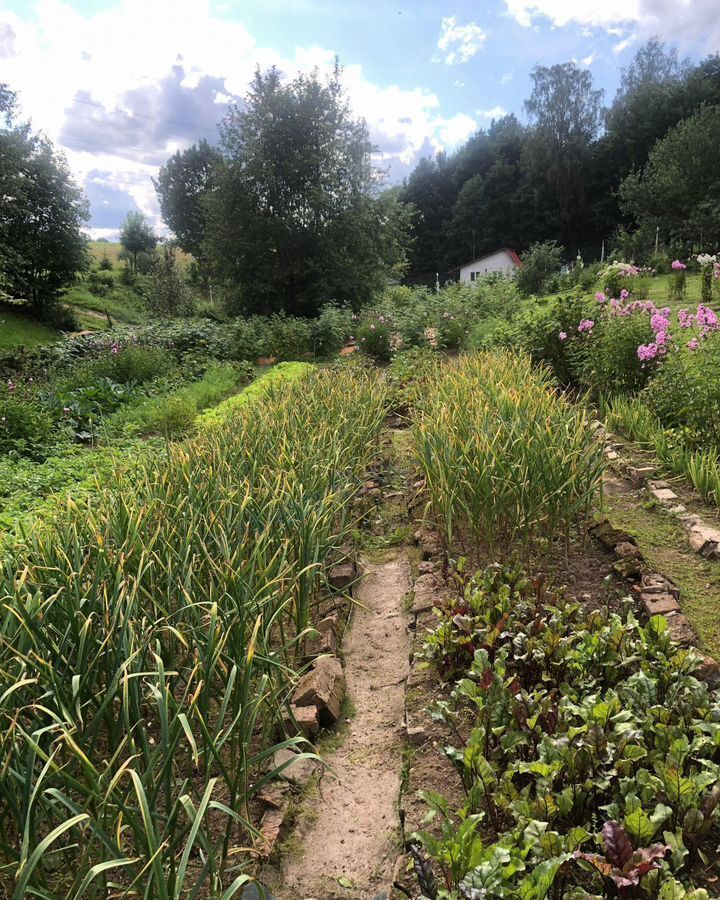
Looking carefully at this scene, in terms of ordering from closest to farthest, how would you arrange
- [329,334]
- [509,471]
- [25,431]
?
[509,471] < [25,431] < [329,334]

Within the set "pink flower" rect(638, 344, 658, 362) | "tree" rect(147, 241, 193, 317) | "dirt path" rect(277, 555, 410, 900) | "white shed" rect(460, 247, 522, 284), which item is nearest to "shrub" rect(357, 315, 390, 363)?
"pink flower" rect(638, 344, 658, 362)

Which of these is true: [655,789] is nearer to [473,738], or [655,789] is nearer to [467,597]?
[473,738]

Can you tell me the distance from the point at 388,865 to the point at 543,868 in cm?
54

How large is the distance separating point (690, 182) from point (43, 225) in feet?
87.1

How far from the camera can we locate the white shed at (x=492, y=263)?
38312 millimetres

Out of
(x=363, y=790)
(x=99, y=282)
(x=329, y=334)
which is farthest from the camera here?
(x=99, y=282)

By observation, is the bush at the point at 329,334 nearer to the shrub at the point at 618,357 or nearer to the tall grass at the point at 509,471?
the shrub at the point at 618,357

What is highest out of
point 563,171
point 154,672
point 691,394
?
point 563,171

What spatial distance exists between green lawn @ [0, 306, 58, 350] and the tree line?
2064cm

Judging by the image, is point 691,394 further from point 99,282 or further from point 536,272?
point 99,282

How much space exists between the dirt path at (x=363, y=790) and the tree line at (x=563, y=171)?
104ft

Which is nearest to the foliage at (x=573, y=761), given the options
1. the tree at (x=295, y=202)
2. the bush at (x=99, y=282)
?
the tree at (x=295, y=202)

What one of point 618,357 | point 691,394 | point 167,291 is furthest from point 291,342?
point 167,291

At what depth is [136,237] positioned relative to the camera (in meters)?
39.4
